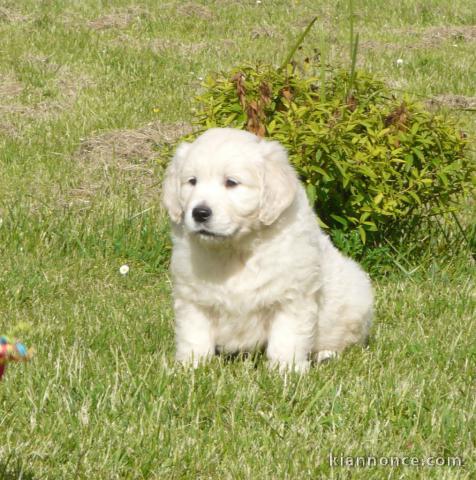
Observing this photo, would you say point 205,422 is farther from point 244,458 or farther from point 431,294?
point 431,294

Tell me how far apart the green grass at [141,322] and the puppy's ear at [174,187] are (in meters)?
0.64

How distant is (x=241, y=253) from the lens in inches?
168

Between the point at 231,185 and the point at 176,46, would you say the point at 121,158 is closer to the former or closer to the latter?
the point at 176,46

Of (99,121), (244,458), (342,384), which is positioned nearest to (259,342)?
(342,384)

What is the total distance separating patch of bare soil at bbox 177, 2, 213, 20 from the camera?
12.7m

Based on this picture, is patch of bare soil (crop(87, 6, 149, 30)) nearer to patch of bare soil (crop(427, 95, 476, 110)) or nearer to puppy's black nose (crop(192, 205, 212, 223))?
patch of bare soil (crop(427, 95, 476, 110))

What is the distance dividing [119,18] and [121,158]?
4719 millimetres

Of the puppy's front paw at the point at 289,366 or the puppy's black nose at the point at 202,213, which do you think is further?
the puppy's front paw at the point at 289,366

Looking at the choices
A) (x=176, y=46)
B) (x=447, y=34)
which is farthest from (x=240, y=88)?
(x=447, y=34)

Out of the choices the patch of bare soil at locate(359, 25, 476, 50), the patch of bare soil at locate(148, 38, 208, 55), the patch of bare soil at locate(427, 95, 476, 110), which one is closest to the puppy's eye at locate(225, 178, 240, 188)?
the patch of bare soil at locate(427, 95, 476, 110)

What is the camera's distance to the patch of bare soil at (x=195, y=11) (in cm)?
1270

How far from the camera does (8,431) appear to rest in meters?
3.38

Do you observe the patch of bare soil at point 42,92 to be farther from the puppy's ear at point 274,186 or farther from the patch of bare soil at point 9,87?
the puppy's ear at point 274,186

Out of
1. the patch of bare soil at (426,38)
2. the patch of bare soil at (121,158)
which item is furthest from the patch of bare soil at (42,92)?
the patch of bare soil at (426,38)
